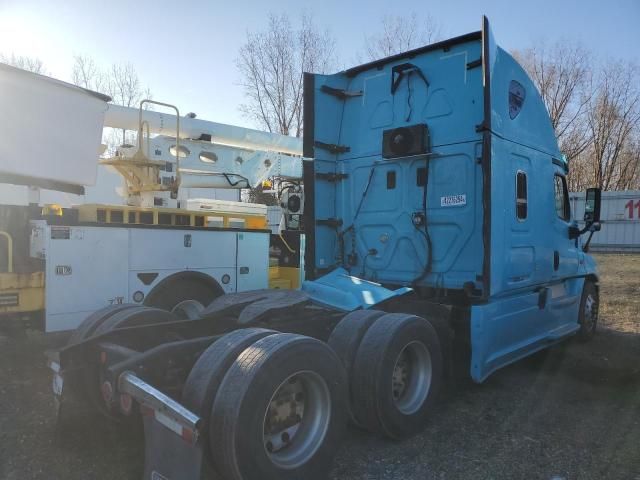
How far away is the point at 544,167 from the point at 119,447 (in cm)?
506

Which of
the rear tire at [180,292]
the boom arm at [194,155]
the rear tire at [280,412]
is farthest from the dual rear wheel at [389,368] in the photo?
the boom arm at [194,155]

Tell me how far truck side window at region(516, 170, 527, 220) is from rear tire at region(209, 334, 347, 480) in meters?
2.89

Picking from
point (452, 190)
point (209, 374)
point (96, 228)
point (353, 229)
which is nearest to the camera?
point (209, 374)

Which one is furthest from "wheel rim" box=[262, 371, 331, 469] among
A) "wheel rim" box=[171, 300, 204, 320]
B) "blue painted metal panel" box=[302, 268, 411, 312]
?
"wheel rim" box=[171, 300, 204, 320]

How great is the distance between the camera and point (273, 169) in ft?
28.7

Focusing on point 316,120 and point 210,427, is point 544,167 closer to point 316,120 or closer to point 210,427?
point 316,120

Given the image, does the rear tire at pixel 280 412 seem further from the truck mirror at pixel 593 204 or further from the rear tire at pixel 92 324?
the truck mirror at pixel 593 204

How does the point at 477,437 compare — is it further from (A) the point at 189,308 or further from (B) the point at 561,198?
(A) the point at 189,308

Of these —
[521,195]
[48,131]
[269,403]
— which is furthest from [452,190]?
Result: [48,131]

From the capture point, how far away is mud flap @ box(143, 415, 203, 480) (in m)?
2.50

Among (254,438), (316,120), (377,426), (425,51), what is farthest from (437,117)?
(254,438)

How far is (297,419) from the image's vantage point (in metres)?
3.11

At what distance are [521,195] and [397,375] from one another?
7.97 feet

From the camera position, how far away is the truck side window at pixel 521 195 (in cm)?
509
